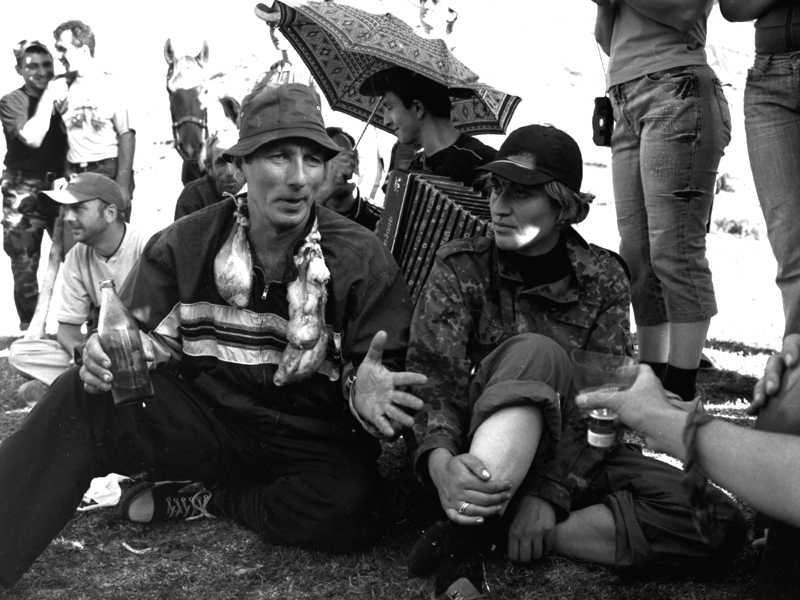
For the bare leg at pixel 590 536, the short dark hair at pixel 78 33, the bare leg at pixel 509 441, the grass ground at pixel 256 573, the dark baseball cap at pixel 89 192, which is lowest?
the grass ground at pixel 256 573

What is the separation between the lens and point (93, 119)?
7.80 metres

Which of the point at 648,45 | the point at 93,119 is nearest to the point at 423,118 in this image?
the point at 648,45

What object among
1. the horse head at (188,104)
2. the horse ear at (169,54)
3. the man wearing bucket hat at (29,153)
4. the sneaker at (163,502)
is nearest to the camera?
the sneaker at (163,502)

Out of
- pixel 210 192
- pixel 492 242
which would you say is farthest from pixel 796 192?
pixel 210 192

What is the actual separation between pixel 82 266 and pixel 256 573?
287 cm

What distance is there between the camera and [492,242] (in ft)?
11.8

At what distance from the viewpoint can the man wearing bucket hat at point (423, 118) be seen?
5391 millimetres

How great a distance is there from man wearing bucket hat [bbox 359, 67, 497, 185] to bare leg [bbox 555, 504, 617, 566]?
8.66ft

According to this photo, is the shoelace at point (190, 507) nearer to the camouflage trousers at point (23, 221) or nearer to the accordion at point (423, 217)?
the accordion at point (423, 217)

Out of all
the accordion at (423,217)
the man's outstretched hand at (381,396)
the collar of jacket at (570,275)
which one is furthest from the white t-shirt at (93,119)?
the man's outstretched hand at (381,396)

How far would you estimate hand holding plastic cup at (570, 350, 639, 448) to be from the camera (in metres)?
2.32

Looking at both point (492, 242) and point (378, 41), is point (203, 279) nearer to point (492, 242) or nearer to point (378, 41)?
point (492, 242)

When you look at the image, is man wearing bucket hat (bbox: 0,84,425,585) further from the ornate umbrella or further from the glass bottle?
the ornate umbrella

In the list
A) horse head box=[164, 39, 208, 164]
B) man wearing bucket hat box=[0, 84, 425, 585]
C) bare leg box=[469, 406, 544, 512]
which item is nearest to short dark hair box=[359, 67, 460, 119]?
man wearing bucket hat box=[0, 84, 425, 585]
